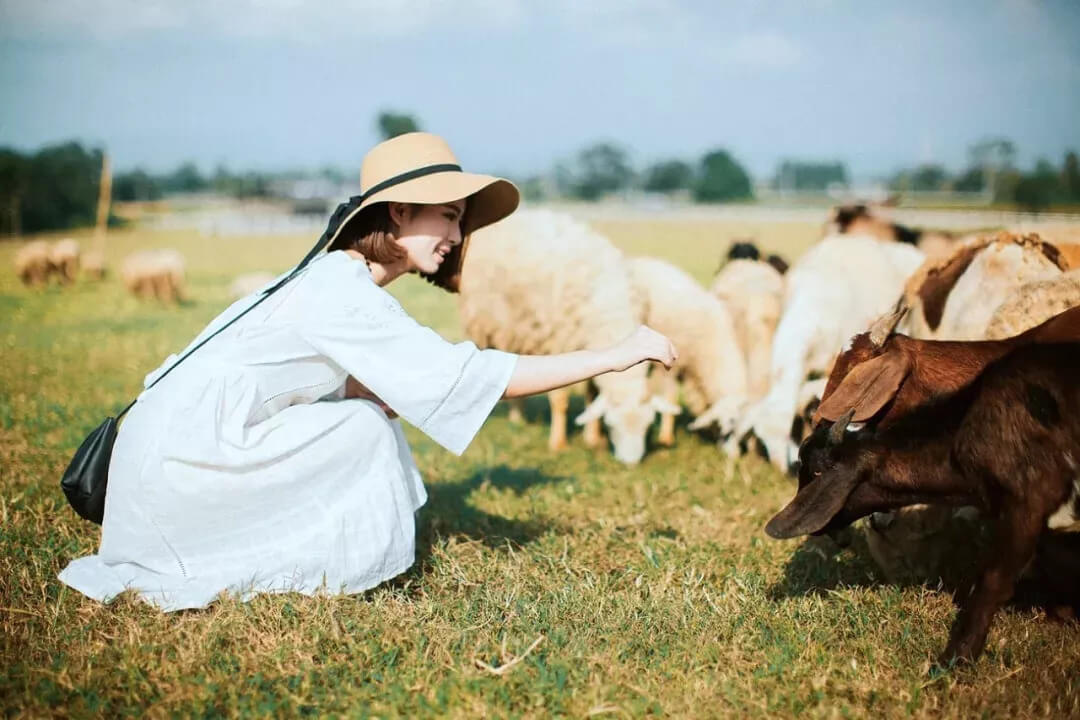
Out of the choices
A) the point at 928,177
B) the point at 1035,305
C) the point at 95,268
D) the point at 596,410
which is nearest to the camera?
the point at 1035,305

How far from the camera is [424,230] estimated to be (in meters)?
4.21

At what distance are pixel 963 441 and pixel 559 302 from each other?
5.83m

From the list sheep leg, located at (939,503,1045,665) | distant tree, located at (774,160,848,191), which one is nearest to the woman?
sheep leg, located at (939,503,1045,665)

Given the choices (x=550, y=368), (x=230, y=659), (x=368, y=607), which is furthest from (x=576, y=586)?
(x=230, y=659)

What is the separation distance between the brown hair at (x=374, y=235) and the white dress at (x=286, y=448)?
158mm

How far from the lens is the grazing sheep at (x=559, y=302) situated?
8688mm

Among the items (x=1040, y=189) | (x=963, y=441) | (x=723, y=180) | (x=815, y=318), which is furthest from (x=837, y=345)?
(x=723, y=180)

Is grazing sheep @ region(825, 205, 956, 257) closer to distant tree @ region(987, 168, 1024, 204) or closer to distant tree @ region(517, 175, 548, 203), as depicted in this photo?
distant tree @ region(987, 168, 1024, 204)

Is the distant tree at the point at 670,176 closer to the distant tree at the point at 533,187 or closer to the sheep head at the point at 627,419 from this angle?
the distant tree at the point at 533,187

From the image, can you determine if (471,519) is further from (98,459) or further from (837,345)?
(837,345)

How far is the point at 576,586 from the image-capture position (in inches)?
181

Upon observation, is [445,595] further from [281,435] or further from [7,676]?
[7,676]

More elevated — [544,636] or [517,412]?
[544,636]

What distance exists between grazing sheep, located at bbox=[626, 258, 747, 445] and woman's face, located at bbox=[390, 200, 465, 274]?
211 inches
